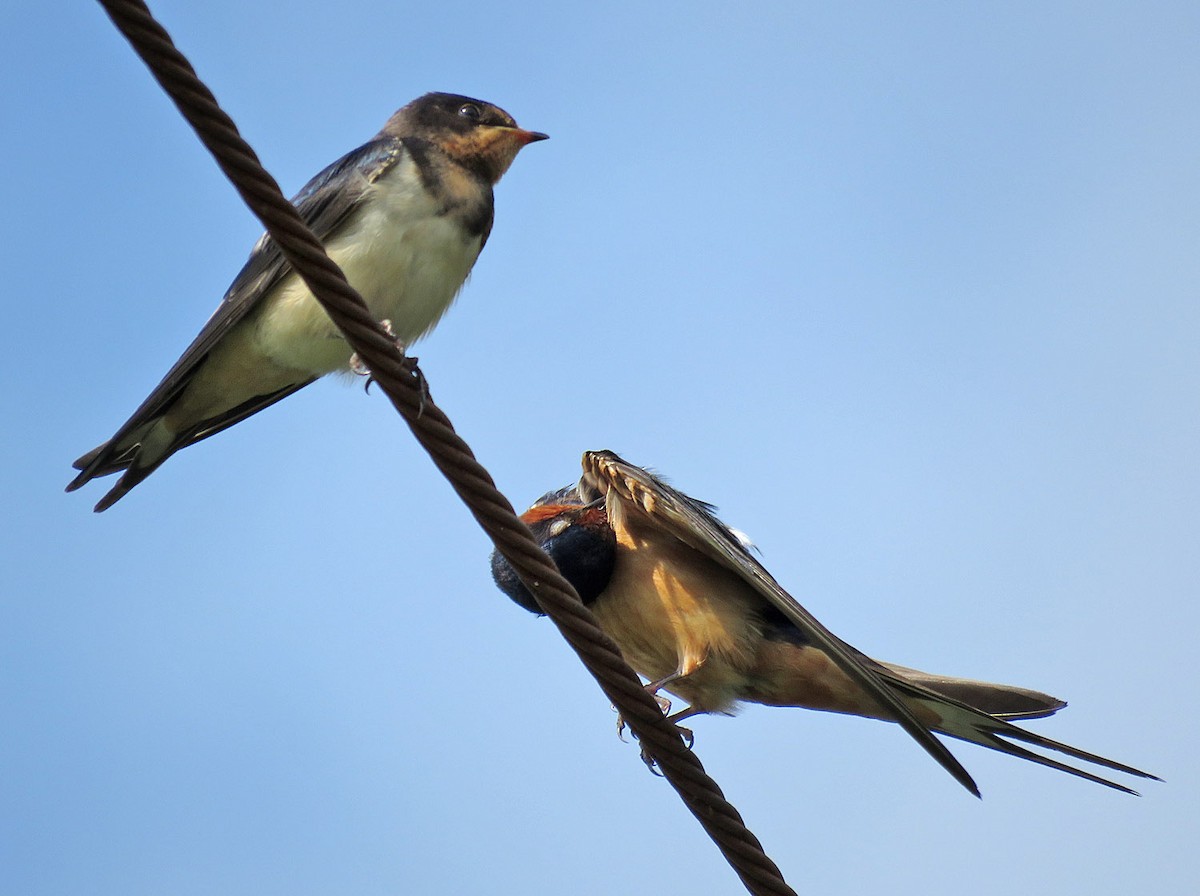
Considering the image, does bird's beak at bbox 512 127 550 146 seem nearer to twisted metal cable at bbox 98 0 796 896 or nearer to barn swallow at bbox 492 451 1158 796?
barn swallow at bbox 492 451 1158 796

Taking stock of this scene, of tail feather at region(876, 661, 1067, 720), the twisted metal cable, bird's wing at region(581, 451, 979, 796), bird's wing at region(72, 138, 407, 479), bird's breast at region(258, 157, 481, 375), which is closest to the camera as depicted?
the twisted metal cable

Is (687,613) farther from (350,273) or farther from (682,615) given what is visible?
(350,273)

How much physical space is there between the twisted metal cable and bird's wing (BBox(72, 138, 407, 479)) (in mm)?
1982

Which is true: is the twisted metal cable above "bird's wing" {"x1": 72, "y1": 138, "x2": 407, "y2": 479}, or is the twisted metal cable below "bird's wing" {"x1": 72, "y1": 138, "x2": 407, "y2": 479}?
below

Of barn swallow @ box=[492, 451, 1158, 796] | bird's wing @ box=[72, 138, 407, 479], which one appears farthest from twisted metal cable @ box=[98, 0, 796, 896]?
bird's wing @ box=[72, 138, 407, 479]

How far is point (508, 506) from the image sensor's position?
119 inches

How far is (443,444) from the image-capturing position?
298cm

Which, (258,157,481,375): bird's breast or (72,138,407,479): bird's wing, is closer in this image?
(258,157,481,375): bird's breast

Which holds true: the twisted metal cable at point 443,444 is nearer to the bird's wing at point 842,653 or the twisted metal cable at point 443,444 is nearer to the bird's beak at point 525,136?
the bird's wing at point 842,653

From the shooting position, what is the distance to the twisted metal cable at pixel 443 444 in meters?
2.56

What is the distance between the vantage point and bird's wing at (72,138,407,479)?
521 centimetres

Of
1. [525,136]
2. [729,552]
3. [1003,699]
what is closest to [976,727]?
[1003,699]

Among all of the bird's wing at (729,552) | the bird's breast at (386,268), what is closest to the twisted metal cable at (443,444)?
the bird's wing at (729,552)

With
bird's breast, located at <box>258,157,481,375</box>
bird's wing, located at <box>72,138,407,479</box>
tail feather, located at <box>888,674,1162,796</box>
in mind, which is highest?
bird's wing, located at <box>72,138,407,479</box>
